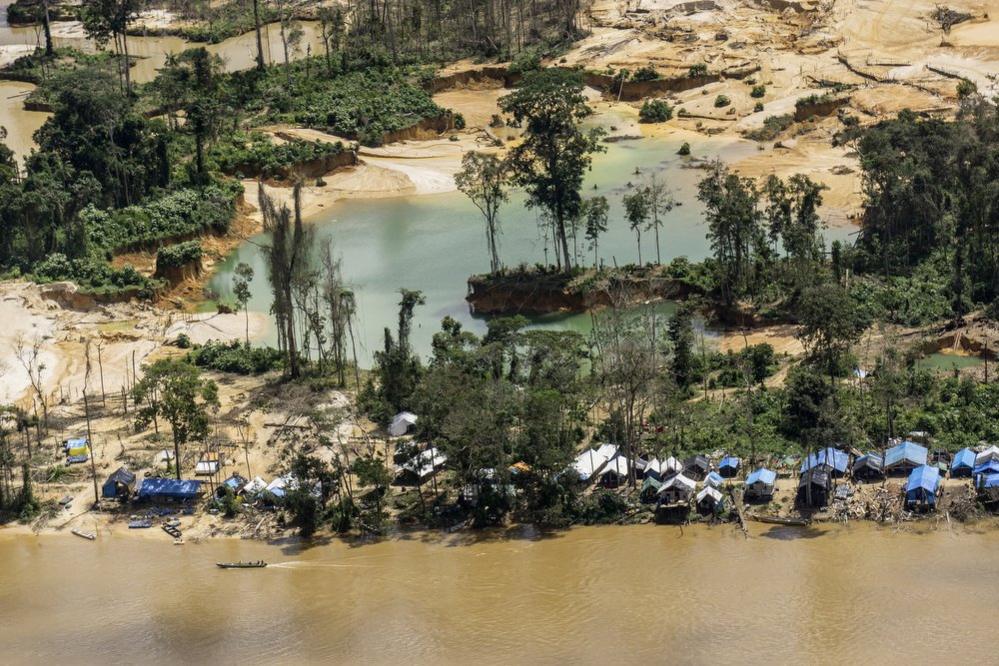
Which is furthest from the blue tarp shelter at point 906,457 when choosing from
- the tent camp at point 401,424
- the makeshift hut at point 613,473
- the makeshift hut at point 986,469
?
the tent camp at point 401,424

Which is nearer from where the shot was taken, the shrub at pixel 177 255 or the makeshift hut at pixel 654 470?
the makeshift hut at pixel 654 470

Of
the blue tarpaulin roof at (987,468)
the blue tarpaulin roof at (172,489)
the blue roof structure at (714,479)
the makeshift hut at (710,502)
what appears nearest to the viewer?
the blue tarpaulin roof at (987,468)

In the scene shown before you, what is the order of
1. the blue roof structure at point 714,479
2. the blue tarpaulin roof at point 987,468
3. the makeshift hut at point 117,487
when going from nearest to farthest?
1. the blue tarpaulin roof at point 987,468
2. the blue roof structure at point 714,479
3. the makeshift hut at point 117,487

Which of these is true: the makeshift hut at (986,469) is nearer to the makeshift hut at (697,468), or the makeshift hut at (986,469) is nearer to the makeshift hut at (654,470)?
the makeshift hut at (697,468)

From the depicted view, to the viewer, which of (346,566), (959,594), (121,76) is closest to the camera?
(959,594)

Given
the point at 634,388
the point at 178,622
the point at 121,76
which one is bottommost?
the point at 178,622

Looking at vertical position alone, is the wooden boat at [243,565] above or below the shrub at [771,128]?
below

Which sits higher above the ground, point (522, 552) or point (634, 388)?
point (634, 388)

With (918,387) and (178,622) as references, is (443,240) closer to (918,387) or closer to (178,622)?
(918,387)

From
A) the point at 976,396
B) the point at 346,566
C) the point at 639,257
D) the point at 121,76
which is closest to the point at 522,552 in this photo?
the point at 346,566
